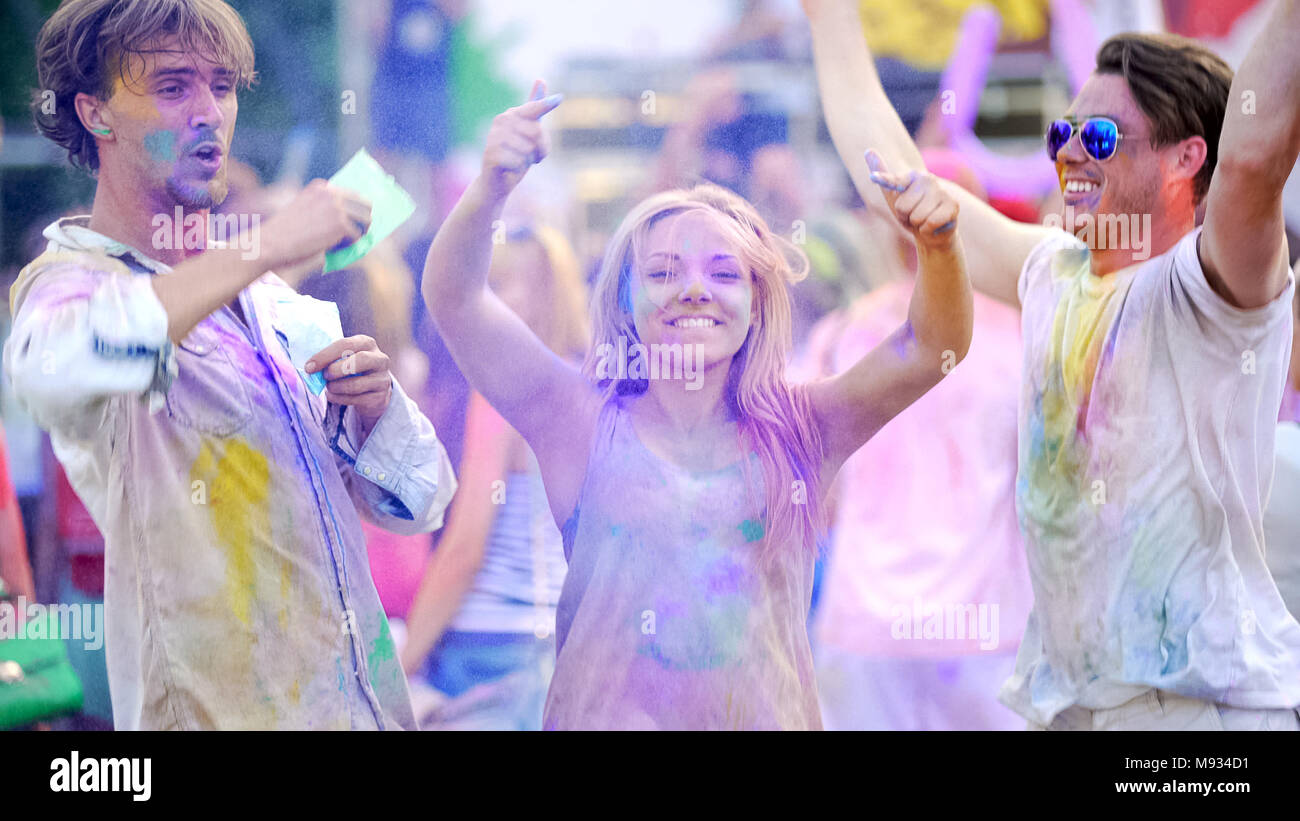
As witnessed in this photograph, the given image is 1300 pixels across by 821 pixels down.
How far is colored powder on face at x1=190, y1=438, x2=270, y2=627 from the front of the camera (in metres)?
2.03

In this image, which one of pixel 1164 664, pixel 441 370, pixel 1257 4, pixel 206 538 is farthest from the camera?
pixel 1257 4

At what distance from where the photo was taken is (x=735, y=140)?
2.31 metres

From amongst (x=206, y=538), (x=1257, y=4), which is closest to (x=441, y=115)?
(x=206, y=538)

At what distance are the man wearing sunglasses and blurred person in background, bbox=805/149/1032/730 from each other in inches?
4.7

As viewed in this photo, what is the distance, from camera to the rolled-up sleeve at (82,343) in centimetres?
186

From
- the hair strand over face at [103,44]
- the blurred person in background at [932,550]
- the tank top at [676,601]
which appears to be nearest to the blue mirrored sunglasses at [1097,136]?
the blurred person in background at [932,550]

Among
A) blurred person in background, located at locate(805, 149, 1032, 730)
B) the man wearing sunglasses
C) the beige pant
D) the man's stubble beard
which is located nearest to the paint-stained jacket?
the man's stubble beard

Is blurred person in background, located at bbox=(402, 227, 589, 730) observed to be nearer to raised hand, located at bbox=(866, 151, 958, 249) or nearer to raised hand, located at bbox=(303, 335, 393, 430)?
raised hand, located at bbox=(303, 335, 393, 430)

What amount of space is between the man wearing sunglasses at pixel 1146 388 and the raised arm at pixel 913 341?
9.0 inches

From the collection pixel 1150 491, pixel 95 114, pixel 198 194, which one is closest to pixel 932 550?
pixel 1150 491

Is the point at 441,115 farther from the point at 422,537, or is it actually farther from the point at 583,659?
the point at 583,659

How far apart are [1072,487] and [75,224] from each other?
1.79 m

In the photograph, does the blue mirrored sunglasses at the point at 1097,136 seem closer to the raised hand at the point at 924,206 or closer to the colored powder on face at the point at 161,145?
the raised hand at the point at 924,206

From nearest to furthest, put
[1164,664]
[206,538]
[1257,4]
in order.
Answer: [206,538] < [1164,664] < [1257,4]
